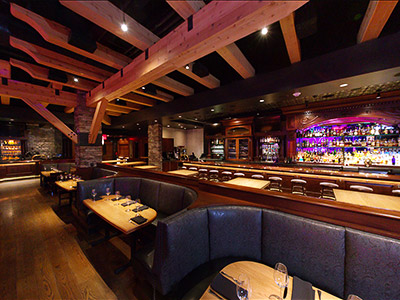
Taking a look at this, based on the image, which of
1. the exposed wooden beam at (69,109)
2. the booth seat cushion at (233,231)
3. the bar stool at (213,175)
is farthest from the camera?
the exposed wooden beam at (69,109)

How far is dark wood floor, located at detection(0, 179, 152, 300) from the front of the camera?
77.7 inches

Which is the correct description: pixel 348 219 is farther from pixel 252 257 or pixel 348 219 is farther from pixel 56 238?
pixel 56 238

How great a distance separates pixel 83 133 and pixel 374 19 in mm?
8000

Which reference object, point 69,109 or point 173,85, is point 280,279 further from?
point 69,109

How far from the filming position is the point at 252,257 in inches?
73.7

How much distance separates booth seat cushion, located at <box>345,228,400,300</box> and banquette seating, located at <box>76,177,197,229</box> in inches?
74.9

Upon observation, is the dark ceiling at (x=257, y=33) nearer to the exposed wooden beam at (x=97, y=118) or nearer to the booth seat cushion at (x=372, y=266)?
the exposed wooden beam at (x=97, y=118)

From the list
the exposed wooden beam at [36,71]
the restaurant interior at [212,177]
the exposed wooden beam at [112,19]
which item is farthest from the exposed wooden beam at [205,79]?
the exposed wooden beam at [36,71]

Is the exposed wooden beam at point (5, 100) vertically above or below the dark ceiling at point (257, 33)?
below

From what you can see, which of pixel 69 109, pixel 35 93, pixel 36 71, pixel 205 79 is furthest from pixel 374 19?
pixel 69 109

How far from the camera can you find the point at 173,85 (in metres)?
4.60

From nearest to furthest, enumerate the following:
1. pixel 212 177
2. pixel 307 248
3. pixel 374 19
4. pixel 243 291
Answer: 1. pixel 243 291
2. pixel 307 248
3. pixel 374 19
4. pixel 212 177

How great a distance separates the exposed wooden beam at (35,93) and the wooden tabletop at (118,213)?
15.1 feet

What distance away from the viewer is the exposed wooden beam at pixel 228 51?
2.06m
